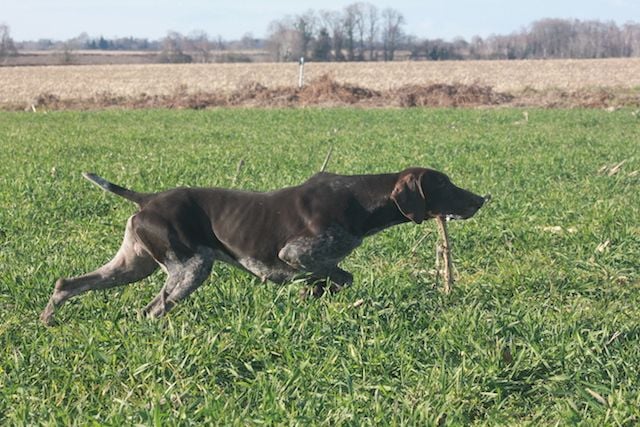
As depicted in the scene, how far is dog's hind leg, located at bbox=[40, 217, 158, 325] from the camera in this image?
5113mm

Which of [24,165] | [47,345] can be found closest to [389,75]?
[24,165]

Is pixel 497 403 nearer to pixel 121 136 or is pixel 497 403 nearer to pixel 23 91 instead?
pixel 121 136

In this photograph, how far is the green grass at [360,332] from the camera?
3785 mm

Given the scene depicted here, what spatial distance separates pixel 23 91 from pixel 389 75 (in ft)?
80.8

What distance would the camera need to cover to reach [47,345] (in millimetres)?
4457

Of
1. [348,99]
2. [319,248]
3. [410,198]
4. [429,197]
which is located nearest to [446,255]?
[429,197]

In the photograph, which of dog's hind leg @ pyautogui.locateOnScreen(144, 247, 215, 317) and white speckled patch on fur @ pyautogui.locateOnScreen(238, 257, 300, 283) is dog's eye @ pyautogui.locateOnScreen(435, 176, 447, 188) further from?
dog's hind leg @ pyautogui.locateOnScreen(144, 247, 215, 317)

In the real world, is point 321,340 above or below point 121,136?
above

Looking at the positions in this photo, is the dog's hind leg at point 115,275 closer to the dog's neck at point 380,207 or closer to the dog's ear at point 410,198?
the dog's neck at point 380,207

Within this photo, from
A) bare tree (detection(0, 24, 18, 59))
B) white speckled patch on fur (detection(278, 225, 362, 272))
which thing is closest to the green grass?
white speckled patch on fur (detection(278, 225, 362, 272))

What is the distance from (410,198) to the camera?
198 inches

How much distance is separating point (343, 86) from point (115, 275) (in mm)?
Answer: 30537

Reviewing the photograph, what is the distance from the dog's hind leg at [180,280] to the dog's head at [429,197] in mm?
1184

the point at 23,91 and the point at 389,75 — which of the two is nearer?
the point at 23,91
